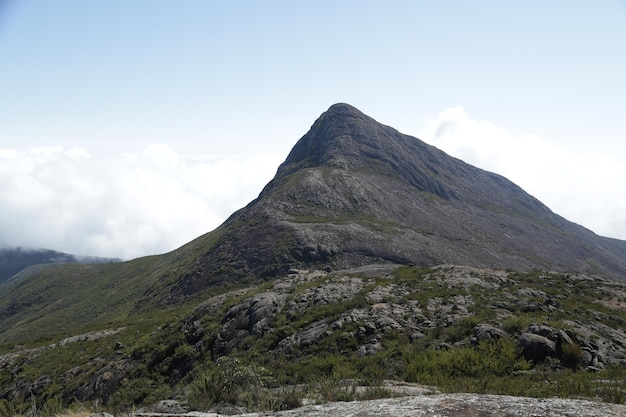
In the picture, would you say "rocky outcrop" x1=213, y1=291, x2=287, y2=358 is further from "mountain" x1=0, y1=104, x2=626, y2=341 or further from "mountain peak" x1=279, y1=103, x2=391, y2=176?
"mountain peak" x1=279, y1=103, x2=391, y2=176

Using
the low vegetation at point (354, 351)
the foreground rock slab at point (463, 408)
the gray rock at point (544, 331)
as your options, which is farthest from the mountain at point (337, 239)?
the foreground rock slab at point (463, 408)

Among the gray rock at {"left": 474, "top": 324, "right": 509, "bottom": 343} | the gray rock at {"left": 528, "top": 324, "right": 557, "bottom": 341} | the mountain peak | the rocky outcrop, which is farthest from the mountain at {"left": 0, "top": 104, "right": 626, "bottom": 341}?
the gray rock at {"left": 528, "top": 324, "right": 557, "bottom": 341}

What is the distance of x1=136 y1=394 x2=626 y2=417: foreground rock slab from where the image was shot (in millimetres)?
8125

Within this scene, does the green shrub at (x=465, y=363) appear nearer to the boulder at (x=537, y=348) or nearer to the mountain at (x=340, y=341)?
the mountain at (x=340, y=341)

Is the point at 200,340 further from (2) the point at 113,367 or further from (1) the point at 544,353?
(1) the point at 544,353

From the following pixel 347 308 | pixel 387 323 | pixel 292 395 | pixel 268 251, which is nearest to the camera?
pixel 292 395

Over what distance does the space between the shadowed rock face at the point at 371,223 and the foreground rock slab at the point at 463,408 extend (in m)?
69.1

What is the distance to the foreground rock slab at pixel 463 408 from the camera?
8.12 meters

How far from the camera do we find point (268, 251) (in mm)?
85500

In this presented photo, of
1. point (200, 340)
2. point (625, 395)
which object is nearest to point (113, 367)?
point (200, 340)

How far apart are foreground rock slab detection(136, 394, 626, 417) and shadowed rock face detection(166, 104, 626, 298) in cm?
6907

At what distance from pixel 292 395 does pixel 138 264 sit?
580 feet

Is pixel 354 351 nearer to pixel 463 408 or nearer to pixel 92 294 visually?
pixel 463 408

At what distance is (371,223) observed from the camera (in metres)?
102
